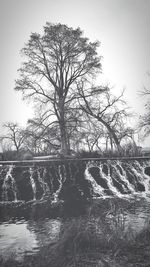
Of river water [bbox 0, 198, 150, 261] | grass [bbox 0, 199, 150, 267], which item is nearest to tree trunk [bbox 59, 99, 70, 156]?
river water [bbox 0, 198, 150, 261]

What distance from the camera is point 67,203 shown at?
12438mm

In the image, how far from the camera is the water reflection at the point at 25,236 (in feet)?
21.6

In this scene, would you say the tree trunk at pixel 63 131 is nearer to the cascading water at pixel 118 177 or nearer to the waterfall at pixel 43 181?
the cascading water at pixel 118 177

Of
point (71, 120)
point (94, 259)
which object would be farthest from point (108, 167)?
point (94, 259)

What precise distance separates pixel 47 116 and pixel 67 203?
48.7ft

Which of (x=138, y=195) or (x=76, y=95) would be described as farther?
(x=76, y=95)

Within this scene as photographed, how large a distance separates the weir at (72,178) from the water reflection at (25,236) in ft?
13.5

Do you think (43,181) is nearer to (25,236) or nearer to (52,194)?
(52,194)

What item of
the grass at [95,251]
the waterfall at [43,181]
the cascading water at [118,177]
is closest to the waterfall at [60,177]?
the waterfall at [43,181]

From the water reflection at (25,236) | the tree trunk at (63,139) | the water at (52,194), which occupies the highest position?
the tree trunk at (63,139)

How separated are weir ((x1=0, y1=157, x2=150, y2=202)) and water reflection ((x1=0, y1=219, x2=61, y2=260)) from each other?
4.12 m

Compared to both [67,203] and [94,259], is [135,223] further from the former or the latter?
[67,203]

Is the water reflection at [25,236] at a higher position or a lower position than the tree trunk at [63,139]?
lower

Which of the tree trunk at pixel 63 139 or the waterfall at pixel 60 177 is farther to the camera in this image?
the tree trunk at pixel 63 139
